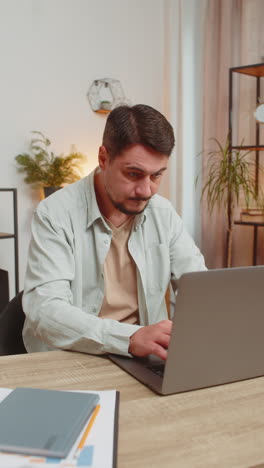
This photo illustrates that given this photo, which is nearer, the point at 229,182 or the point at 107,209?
the point at 107,209

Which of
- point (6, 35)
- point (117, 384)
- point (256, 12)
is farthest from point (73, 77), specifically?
point (117, 384)

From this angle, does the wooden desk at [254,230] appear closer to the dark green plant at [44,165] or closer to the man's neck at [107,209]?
the dark green plant at [44,165]

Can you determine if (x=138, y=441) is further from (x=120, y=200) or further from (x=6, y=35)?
(x=6, y=35)

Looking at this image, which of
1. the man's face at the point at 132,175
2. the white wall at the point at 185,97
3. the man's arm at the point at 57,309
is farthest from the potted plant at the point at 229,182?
the man's arm at the point at 57,309

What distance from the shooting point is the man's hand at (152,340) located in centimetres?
110

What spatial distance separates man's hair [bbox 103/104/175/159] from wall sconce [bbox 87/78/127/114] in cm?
263

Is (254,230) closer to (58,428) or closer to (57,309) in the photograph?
(57,309)

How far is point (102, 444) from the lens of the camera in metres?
0.74

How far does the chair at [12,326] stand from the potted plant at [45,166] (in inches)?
89.9

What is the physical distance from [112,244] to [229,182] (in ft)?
6.97

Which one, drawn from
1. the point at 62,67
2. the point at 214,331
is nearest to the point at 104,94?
the point at 62,67

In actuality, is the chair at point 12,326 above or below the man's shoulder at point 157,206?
below

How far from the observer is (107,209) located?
164 centimetres

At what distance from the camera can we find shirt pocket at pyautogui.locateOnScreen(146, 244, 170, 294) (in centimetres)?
164
